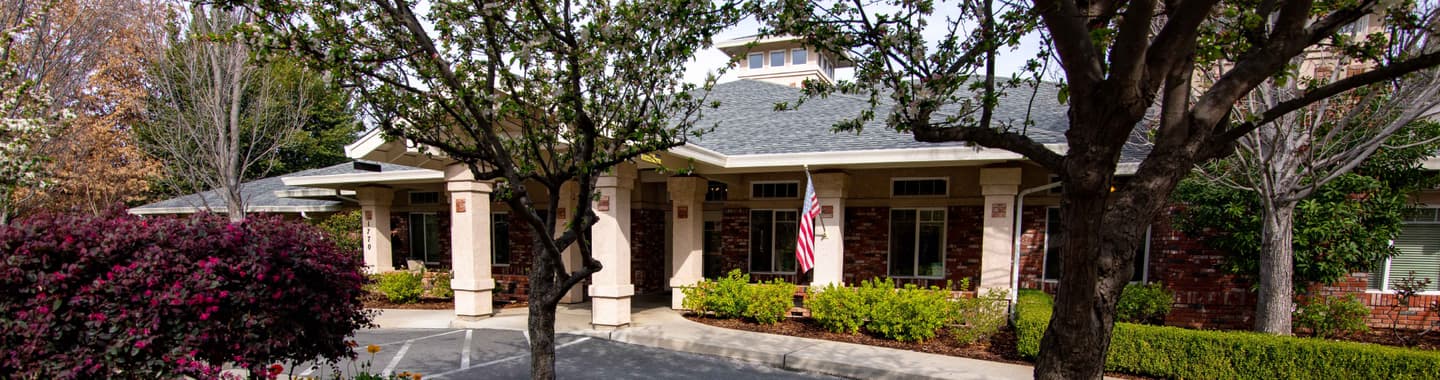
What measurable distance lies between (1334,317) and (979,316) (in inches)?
182

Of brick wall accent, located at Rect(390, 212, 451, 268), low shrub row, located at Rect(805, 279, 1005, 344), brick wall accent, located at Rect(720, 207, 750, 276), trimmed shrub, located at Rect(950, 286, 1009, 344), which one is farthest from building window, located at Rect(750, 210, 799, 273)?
brick wall accent, located at Rect(390, 212, 451, 268)

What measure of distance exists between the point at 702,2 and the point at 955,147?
5592mm

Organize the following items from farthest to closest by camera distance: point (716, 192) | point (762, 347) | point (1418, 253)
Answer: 1. point (716, 192)
2. point (1418, 253)
3. point (762, 347)

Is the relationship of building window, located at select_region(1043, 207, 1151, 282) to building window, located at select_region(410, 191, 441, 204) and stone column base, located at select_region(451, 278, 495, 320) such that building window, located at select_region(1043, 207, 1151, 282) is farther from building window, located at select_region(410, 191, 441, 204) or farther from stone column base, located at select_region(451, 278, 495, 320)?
building window, located at select_region(410, 191, 441, 204)

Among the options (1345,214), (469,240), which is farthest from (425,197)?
(1345,214)

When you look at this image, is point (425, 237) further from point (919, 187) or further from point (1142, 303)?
point (1142, 303)

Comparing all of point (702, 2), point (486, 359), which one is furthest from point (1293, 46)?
point (486, 359)

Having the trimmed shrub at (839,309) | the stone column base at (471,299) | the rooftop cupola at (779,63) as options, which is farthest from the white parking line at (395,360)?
the rooftop cupola at (779,63)

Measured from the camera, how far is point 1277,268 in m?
7.64

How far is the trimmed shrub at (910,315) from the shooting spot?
8867 millimetres

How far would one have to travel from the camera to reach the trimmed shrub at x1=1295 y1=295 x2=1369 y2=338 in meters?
8.35

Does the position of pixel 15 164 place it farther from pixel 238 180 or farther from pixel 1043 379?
pixel 1043 379

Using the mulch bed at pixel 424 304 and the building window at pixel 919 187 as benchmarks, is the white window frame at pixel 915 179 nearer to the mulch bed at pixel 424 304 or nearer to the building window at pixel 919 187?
the building window at pixel 919 187

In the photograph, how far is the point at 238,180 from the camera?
13.8m
